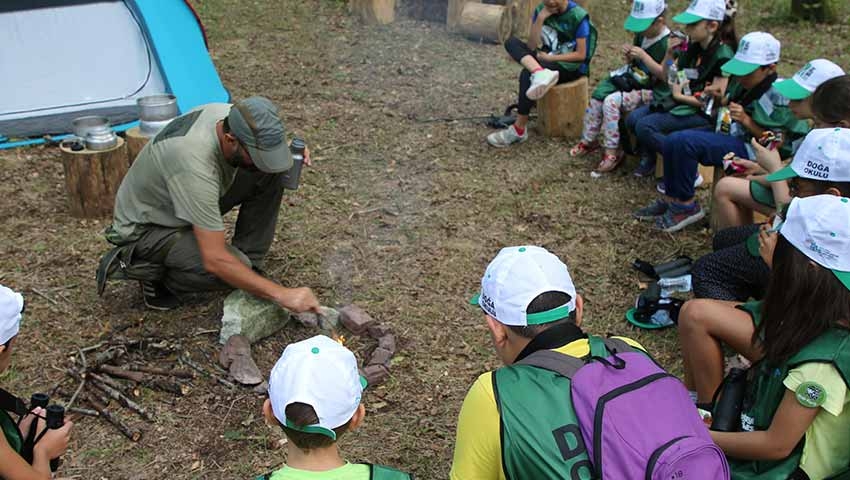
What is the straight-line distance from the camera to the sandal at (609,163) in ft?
19.2

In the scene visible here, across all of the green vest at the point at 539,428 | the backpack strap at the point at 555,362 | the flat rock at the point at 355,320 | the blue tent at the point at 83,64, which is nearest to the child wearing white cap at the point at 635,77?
the flat rock at the point at 355,320

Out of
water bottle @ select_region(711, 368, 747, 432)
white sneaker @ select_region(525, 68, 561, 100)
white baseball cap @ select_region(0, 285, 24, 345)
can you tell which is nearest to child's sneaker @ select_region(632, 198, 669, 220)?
white sneaker @ select_region(525, 68, 561, 100)

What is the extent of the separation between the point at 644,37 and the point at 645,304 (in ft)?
8.22

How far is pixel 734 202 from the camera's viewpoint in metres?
4.33

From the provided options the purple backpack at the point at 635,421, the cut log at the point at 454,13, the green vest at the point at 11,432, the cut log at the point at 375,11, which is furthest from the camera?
the cut log at the point at 375,11

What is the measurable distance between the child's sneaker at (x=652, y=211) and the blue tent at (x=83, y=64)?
3523 mm

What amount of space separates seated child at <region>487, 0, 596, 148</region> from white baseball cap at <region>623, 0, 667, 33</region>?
53 cm

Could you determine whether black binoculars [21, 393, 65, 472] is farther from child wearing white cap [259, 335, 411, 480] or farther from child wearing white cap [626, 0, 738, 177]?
child wearing white cap [626, 0, 738, 177]

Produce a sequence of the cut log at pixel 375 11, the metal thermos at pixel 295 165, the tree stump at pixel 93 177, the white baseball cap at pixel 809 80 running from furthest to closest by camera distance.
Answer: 1. the cut log at pixel 375 11
2. the tree stump at pixel 93 177
3. the metal thermos at pixel 295 165
4. the white baseball cap at pixel 809 80

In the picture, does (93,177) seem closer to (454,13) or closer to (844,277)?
(844,277)

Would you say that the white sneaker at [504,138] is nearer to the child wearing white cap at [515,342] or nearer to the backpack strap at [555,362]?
the child wearing white cap at [515,342]

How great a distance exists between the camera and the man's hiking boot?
4.20m

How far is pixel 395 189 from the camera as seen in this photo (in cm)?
563

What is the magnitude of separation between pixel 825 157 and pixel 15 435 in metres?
3.12
